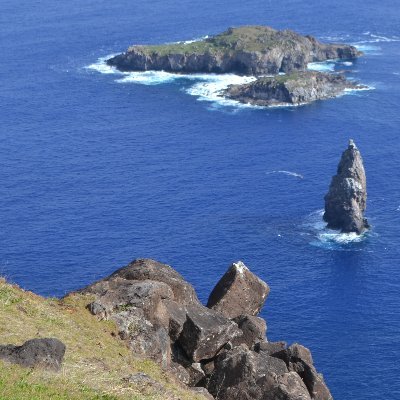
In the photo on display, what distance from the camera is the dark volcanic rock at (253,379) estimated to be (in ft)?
160

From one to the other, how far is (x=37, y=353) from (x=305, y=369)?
63.1ft

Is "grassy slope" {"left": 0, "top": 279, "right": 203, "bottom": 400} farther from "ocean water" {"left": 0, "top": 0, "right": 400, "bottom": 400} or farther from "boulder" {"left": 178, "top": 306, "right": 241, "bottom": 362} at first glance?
"ocean water" {"left": 0, "top": 0, "right": 400, "bottom": 400}

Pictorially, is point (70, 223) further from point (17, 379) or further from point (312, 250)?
point (17, 379)

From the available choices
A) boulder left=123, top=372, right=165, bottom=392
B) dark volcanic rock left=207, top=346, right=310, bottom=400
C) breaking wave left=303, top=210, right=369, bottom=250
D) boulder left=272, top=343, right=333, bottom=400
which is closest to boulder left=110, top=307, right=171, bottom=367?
dark volcanic rock left=207, top=346, right=310, bottom=400

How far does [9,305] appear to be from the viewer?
166 ft

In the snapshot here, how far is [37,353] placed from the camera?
42.1 m

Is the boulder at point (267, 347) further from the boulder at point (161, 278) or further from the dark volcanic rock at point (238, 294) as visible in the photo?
the dark volcanic rock at point (238, 294)

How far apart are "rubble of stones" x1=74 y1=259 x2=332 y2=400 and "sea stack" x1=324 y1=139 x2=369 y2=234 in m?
108

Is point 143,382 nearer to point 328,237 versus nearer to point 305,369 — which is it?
point 305,369

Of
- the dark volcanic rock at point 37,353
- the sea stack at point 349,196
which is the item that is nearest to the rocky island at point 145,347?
the dark volcanic rock at point 37,353

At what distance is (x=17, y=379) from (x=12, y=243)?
119029 millimetres

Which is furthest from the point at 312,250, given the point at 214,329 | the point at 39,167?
the point at 214,329

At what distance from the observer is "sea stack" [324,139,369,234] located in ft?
538

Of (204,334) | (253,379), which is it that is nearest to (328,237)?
(204,334)
